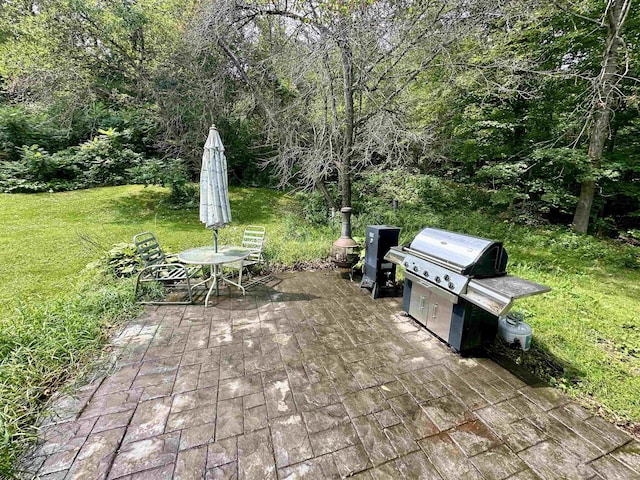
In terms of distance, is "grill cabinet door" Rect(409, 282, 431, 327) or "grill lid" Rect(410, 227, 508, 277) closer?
"grill lid" Rect(410, 227, 508, 277)

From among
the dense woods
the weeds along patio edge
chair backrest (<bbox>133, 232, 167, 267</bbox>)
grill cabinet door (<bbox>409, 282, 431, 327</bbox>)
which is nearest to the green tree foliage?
the dense woods

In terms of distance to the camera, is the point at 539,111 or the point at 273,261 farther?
the point at 539,111

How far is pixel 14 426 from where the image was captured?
197 centimetres

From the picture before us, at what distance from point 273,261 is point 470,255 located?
371 centimetres

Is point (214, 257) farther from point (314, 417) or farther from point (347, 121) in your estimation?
point (347, 121)

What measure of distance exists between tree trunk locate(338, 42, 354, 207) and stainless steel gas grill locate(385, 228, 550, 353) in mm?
3685

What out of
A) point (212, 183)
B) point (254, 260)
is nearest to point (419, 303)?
point (254, 260)

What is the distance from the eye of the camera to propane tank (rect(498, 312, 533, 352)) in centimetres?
298

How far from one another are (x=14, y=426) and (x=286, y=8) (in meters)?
7.78

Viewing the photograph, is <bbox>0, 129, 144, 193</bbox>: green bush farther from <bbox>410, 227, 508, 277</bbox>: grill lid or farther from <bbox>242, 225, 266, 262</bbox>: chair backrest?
<bbox>410, 227, 508, 277</bbox>: grill lid

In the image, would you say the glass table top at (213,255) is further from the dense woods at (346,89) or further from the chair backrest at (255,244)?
the dense woods at (346,89)

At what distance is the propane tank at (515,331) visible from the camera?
2.98 metres

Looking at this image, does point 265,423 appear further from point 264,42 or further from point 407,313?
point 264,42

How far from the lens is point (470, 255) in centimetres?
275
